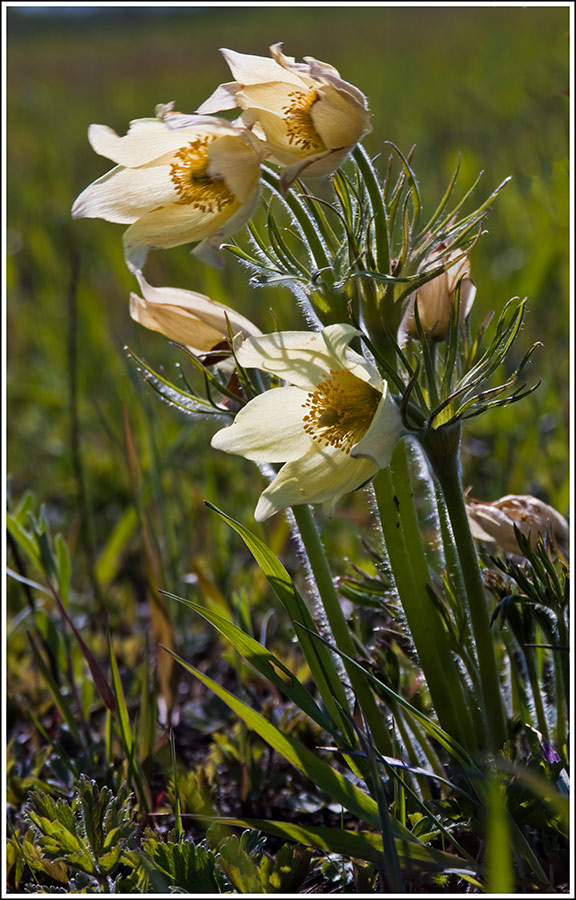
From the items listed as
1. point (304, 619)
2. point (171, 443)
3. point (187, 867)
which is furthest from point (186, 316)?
point (171, 443)

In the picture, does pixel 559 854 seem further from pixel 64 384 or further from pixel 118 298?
pixel 118 298

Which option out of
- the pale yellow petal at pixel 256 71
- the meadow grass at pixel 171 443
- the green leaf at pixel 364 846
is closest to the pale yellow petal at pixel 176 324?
the meadow grass at pixel 171 443

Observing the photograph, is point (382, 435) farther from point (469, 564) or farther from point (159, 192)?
point (159, 192)

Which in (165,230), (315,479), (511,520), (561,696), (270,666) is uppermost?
(165,230)

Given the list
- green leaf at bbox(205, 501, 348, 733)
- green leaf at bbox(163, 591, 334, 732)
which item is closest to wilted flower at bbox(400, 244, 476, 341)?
green leaf at bbox(205, 501, 348, 733)

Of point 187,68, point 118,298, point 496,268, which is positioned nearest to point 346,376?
point 496,268
